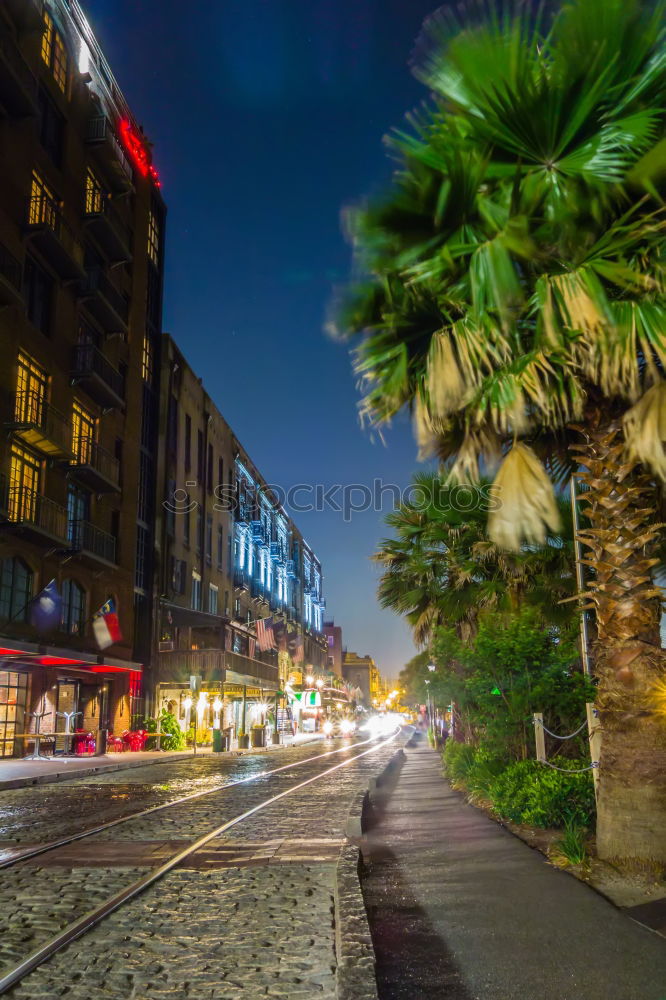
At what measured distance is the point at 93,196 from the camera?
3466 centimetres

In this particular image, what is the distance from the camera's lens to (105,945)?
19.3ft

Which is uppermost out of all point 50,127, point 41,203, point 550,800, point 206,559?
point 50,127

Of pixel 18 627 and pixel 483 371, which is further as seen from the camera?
pixel 18 627

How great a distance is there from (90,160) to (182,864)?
32983 mm

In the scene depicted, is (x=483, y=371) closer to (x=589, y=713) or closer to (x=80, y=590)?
(x=589, y=713)

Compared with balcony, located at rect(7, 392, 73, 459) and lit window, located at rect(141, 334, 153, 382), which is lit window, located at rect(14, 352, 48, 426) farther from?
lit window, located at rect(141, 334, 153, 382)

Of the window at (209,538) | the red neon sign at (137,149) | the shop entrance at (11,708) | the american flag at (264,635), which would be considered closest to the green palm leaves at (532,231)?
the shop entrance at (11,708)

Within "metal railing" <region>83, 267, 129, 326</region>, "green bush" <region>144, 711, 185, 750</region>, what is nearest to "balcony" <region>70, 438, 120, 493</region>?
"metal railing" <region>83, 267, 129, 326</region>

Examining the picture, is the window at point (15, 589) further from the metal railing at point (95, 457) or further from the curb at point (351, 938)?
the curb at point (351, 938)

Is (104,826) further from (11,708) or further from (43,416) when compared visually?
(43,416)

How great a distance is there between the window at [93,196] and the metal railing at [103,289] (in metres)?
2.44

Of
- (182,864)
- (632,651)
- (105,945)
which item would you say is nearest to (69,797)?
(182,864)

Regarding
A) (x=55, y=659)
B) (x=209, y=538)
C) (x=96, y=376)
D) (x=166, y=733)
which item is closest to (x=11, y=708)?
(x=55, y=659)

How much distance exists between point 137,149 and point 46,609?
2553 centimetres
